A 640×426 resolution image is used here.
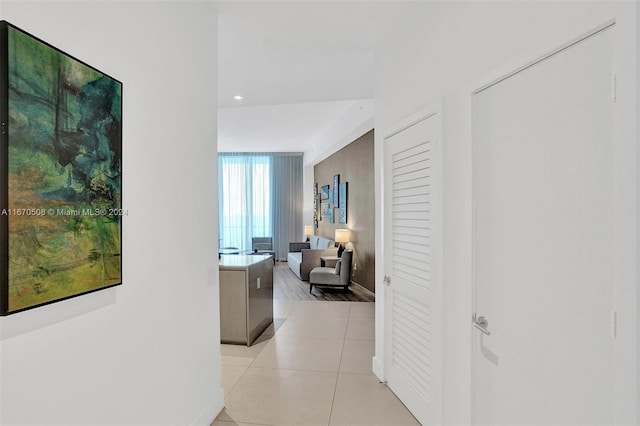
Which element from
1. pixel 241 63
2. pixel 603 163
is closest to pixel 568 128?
pixel 603 163

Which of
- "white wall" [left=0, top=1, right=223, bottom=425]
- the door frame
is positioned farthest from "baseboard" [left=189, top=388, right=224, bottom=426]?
the door frame

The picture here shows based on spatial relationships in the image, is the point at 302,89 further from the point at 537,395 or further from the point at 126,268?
the point at 537,395

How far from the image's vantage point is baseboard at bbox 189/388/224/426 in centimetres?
217

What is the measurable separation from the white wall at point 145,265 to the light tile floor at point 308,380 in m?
0.34

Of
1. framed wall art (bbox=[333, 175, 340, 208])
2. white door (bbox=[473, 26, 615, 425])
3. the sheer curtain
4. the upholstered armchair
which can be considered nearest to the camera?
white door (bbox=[473, 26, 615, 425])

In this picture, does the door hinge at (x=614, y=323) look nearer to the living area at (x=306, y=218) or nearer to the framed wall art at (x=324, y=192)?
the living area at (x=306, y=218)

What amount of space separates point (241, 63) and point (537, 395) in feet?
11.1

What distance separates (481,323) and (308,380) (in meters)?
1.77

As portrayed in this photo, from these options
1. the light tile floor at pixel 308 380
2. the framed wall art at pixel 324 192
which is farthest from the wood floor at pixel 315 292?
the framed wall art at pixel 324 192

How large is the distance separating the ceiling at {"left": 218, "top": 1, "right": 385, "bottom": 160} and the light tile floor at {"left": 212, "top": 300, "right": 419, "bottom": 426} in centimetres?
279

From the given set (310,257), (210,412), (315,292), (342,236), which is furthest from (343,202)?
(210,412)

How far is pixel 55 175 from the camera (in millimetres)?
1159

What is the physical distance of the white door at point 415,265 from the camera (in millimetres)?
2117

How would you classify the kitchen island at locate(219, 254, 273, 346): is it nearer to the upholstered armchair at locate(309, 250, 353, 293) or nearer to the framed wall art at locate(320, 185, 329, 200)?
the upholstered armchair at locate(309, 250, 353, 293)
